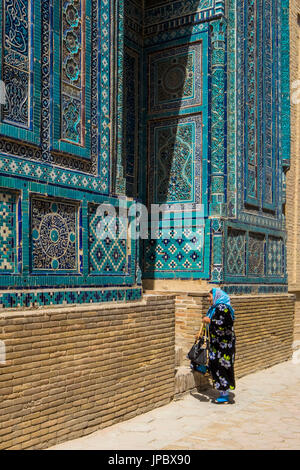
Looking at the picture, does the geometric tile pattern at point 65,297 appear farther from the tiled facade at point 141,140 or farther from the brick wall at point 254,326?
the brick wall at point 254,326

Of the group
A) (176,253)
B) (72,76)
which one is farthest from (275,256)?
(72,76)

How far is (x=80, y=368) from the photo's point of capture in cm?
467

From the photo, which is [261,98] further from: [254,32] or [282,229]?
[282,229]

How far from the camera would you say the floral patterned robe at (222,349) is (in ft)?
20.8

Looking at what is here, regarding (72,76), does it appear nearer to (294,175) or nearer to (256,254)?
(256,254)

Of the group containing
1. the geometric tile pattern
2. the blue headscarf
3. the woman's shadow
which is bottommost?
the woman's shadow

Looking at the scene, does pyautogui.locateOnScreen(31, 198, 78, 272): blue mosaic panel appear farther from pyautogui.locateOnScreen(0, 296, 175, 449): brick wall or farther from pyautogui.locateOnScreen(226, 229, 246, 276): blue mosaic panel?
pyautogui.locateOnScreen(226, 229, 246, 276): blue mosaic panel

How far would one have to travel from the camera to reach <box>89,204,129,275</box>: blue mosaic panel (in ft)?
17.0

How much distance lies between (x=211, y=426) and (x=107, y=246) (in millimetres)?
1985

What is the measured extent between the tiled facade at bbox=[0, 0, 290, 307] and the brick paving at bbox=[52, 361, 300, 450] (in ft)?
4.08

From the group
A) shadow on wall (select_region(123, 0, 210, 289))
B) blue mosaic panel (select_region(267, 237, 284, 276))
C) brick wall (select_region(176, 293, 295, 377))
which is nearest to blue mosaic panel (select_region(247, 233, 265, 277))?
blue mosaic panel (select_region(267, 237, 284, 276))

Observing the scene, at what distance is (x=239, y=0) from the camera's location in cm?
822
